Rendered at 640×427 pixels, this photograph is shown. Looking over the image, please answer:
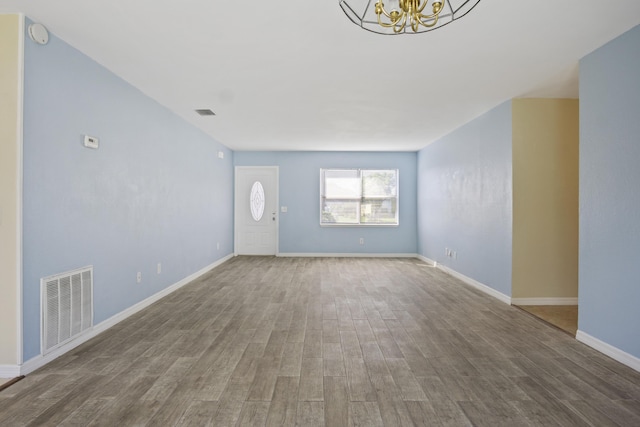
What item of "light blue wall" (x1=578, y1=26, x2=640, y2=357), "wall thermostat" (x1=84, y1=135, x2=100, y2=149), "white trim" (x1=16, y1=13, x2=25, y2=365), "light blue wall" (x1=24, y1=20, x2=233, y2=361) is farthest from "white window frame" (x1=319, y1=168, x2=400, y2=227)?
"white trim" (x1=16, y1=13, x2=25, y2=365)

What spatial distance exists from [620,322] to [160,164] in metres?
4.92

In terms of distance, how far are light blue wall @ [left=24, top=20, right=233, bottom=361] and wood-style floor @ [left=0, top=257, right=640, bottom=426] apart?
57 centimetres

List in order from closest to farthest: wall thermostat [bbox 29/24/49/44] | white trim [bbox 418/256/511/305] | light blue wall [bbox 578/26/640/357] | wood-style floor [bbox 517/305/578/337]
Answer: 1. wall thermostat [bbox 29/24/49/44]
2. light blue wall [bbox 578/26/640/357]
3. wood-style floor [bbox 517/305/578/337]
4. white trim [bbox 418/256/511/305]

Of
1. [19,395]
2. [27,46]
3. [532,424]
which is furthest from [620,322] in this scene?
[27,46]

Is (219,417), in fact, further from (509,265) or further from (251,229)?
(251,229)

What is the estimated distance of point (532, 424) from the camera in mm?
1846

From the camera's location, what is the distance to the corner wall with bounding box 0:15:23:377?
7.63 ft

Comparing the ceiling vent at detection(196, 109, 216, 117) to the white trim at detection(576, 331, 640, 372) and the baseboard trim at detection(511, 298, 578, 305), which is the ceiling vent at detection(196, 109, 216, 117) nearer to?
the baseboard trim at detection(511, 298, 578, 305)

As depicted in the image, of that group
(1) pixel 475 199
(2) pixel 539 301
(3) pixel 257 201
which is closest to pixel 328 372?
(2) pixel 539 301

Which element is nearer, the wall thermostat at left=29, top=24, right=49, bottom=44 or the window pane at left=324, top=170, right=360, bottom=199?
the wall thermostat at left=29, top=24, right=49, bottom=44

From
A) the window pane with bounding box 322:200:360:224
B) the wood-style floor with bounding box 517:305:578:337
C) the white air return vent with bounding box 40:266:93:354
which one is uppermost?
the window pane with bounding box 322:200:360:224

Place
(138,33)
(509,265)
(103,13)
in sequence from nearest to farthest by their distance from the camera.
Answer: (103,13), (138,33), (509,265)

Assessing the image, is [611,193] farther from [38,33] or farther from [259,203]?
[259,203]

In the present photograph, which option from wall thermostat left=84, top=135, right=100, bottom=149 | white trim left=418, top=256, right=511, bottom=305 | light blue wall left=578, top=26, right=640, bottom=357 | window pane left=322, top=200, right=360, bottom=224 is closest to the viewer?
light blue wall left=578, top=26, right=640, bottom=357
